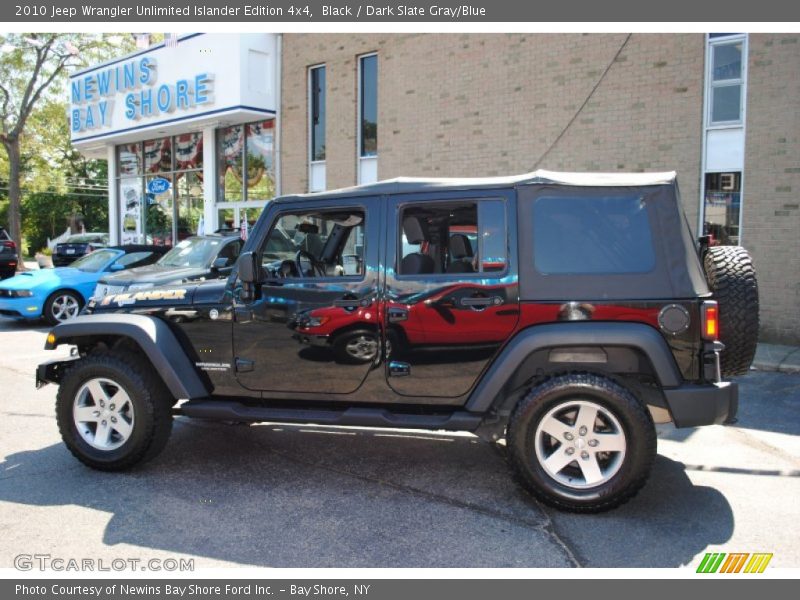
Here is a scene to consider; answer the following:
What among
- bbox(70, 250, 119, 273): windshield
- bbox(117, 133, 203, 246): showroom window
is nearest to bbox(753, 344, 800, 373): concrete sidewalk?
bbox(70, 250, 119, 273): windshield

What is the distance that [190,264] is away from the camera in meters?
9.89

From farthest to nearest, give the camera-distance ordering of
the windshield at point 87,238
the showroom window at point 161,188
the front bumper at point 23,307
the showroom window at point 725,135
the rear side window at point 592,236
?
the windshield at point 87,238 → the showroom window at point 161,188 → the front bumper at point 23,307 → the showroom window at point 725,135 → the rear side window at point 592,236

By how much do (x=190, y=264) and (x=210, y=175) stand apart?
28.8 feet

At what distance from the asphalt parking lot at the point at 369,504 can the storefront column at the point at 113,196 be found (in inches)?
693

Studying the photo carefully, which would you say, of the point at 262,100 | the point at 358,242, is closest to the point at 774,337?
the point at 358,242

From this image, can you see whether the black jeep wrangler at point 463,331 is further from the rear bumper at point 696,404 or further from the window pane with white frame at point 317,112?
the window pane with white frame at point 317,112

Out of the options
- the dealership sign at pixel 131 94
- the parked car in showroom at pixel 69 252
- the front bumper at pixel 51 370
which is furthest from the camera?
the parked car in showroom at pixel 69 252

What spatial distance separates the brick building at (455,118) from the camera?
9.96 m

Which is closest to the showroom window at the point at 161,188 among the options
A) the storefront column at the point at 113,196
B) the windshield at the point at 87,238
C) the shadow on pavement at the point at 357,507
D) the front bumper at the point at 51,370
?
the storefront column at the point at 113,196

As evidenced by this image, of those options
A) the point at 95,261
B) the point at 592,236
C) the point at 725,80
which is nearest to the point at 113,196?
the point at 95,261

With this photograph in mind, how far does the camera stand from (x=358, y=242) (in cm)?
436

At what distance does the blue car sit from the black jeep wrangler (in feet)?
25.1

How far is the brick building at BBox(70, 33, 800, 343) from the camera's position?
32.7 ft

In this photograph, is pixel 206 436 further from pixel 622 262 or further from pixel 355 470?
pixel 622 262
